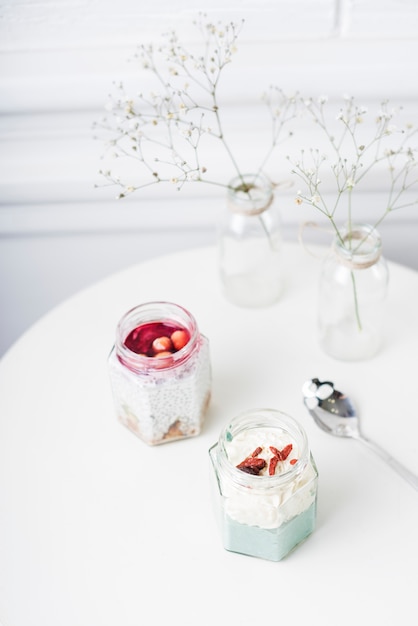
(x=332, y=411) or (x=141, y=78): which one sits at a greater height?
(x=141, y=78)

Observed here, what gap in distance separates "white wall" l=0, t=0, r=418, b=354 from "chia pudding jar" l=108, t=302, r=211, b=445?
39cm

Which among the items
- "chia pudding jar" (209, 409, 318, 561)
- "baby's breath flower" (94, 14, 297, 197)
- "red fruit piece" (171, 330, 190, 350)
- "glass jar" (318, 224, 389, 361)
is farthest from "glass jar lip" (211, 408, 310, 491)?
"baby's breath flower" (94, 14, 297, 197)

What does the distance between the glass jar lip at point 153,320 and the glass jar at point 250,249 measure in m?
0.18

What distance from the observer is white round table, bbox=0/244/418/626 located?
0.72 m

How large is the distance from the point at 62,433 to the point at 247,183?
0.40 metres

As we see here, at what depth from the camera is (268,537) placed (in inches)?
28.6

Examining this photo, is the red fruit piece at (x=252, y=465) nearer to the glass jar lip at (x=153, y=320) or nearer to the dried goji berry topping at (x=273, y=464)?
the dried goji berry topping at (x=273, y=464)

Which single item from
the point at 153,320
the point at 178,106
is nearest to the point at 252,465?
the point at 153,320

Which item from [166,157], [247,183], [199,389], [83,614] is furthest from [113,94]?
[83,614]

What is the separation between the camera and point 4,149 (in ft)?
3.84

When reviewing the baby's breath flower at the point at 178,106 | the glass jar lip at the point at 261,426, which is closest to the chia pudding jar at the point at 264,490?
the glass jar lip at the point at 261,426

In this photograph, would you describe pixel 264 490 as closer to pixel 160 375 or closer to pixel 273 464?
pixel 273 464

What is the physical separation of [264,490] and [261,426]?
0.09m

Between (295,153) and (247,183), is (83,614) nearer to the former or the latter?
(247,183)
